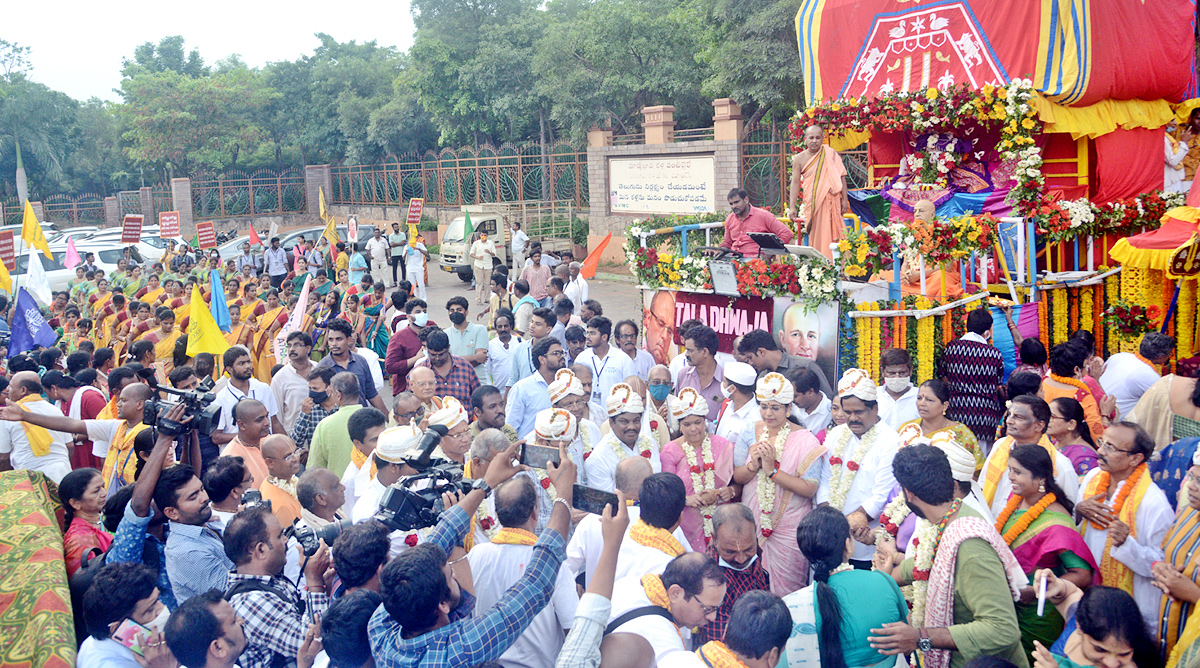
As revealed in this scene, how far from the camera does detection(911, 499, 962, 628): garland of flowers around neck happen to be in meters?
3.58

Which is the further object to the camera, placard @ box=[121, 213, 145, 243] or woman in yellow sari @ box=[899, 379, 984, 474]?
placard @ box=[121, 213, 145, 243]

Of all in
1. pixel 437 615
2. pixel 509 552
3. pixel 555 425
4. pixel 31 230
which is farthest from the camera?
pixel 31 230

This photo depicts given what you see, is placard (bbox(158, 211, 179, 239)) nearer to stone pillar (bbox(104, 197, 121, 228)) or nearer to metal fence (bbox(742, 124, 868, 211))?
metal fence (bbox(742, 124, 868, 211))

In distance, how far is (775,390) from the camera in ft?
16.0

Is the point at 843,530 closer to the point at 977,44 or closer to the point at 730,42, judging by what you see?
the point at 977,44

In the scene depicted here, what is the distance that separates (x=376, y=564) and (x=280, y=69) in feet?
141

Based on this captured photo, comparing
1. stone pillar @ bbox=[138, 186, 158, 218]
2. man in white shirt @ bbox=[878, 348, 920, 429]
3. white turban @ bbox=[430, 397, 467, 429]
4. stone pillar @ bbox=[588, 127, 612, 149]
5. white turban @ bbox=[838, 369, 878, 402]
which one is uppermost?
stone pillar @ bbox=[588, 127, 612, 149]

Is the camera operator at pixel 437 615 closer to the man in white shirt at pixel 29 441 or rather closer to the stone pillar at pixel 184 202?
the man in white shirt at pixel 29 441

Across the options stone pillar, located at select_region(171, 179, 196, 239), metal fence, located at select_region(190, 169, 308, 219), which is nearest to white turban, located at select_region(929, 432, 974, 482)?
stone pillar, located at select_region(171, 179, 196, 239)

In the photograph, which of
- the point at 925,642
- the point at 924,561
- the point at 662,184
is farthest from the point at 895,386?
the point at 662,184

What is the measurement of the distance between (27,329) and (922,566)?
29.5 feet

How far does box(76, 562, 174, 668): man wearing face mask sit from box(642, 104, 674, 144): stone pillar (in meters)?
18.8

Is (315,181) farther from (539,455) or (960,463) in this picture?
(960,463)

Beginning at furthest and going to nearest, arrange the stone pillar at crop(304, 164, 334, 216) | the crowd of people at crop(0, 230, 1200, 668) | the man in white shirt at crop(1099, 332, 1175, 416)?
1. the stone pillar at crop(304, 164, 334, 216)
2. the man in white shirt at crop(1099, 332, 1175, 416)
3. the crowd of people at crop(0, 230, 1200, 668)
